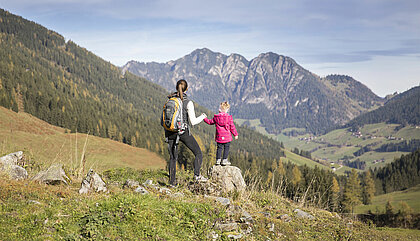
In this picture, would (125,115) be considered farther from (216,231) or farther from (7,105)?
(216,231)

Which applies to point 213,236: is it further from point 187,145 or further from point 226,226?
point 187,145

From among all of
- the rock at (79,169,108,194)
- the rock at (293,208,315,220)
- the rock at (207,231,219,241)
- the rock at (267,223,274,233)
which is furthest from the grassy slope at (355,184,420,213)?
the rock at (79,169,108,194)

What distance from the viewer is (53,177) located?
28.8 feet

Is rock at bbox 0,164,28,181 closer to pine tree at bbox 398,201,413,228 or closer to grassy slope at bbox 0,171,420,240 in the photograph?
grassy slope at bbox 0,171,420,240

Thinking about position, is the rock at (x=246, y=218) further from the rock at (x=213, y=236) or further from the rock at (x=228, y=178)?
the rock at (x=228, y=178)

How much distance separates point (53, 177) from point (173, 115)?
4590mm

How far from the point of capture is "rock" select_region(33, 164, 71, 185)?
866 cm

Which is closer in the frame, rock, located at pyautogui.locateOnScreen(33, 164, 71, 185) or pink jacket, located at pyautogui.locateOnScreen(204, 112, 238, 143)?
rock, located at pyautogui.locateOnScreen(33, 164, 71, 185)

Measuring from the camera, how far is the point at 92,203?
6.81 metres

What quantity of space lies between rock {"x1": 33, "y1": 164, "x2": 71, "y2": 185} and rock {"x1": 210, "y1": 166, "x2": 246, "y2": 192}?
559 cm

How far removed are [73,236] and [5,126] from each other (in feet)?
233

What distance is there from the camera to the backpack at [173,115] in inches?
353

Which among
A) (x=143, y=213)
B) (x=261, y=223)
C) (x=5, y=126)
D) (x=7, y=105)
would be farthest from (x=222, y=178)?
(x=7, y=105)

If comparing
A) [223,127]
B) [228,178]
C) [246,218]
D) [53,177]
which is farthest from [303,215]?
[53,177]
